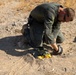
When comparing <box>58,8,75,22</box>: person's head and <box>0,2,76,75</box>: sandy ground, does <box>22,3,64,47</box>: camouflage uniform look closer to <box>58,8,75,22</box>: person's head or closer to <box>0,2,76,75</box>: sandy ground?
<box>58,8,75,22</box>: person's head

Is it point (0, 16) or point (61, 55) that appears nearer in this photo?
point (61, 55)

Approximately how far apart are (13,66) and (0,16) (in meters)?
2.30

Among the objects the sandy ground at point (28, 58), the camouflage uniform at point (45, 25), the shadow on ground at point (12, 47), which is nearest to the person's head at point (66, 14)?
the camouflage uniform at point (45, 25)

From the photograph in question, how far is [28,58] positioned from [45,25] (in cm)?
70

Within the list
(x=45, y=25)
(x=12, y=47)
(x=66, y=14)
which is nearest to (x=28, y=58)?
(x=12, y=47)

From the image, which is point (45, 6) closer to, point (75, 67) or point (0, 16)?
point (75, 67)

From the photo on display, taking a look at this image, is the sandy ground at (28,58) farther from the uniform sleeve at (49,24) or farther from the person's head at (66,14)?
the person's head at (66,14)

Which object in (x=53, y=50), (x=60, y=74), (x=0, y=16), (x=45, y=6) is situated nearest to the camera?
(x=60, y=74)

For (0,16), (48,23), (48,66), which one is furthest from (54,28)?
(0,16)

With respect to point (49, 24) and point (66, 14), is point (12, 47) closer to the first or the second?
point (49, 24)

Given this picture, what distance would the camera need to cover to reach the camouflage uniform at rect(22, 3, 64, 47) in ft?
15.0

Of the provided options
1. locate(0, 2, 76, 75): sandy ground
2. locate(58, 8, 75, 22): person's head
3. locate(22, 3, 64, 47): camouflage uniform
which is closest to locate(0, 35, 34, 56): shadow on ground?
locate(0, 2, 76, 75): sandy ground

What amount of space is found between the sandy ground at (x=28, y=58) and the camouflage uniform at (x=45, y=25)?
252 mm

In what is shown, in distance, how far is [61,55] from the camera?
4.91 meters
